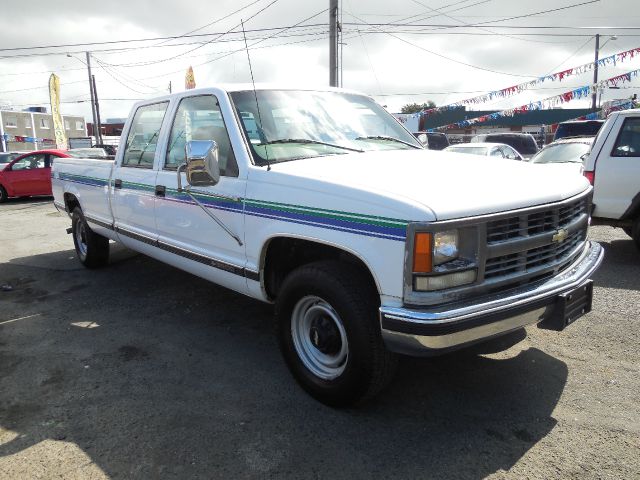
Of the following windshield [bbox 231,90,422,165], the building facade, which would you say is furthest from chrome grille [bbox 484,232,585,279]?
the building facade

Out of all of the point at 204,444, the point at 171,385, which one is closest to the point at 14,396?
the point at 171,385

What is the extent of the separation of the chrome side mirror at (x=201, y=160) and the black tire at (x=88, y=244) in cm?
371

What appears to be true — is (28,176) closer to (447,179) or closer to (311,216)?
(311,216)

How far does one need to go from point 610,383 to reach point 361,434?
1.77 metres

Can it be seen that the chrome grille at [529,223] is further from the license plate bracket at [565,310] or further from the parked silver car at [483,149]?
the parked silver car at [483,149]

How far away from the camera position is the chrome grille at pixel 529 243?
2742 millimetres

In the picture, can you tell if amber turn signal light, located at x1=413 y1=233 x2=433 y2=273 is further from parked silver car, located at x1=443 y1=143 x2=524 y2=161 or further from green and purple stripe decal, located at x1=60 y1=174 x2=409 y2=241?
parked silver car, located at x1=443 y1=143 x2=524 y2=161

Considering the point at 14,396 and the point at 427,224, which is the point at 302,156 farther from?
the point at 14,396

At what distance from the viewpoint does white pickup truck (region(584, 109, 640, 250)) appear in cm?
629

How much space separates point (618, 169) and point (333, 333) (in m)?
4.98

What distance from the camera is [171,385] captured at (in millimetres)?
3584

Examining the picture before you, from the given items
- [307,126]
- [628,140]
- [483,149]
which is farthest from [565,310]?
[483,149]

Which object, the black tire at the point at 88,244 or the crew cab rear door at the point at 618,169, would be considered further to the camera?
the black tire at the point at 88,244

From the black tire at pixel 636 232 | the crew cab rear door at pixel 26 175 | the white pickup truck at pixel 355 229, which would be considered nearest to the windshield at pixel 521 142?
the black tire at pixel 636 232
